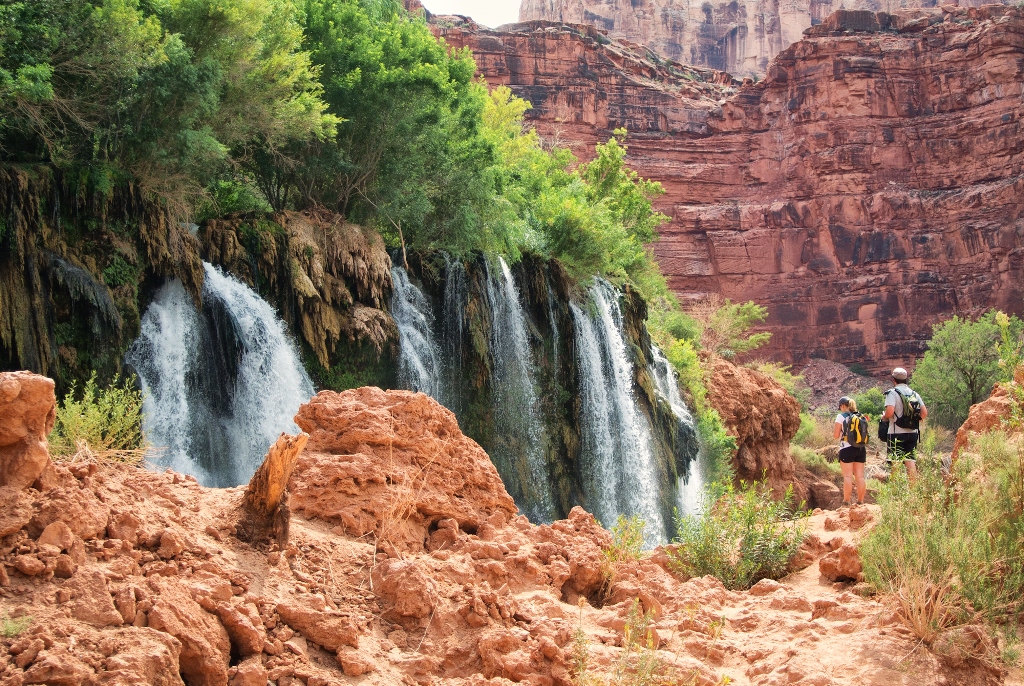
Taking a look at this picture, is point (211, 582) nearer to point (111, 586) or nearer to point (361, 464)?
point (111, 586)

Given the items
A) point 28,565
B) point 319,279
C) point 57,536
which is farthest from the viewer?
point 319,279

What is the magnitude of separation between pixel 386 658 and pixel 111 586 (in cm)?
125

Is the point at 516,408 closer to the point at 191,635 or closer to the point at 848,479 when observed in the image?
the point at 848,479

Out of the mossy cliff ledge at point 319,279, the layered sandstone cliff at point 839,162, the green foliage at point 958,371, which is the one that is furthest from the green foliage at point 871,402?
the mossy cliff ledge at point 319,279

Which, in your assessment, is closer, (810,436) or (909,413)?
(909,413)

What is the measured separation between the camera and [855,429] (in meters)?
10.1

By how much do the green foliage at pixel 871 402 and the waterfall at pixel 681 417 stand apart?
22.3m

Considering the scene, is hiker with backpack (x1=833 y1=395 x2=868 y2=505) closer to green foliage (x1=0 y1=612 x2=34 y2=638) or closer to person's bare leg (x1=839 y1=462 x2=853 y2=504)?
person's bare leg (x1=839 y1=462 x2=853 y2=504)

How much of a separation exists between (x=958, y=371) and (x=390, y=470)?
1614 inches

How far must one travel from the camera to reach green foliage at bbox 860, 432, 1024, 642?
16.5ft

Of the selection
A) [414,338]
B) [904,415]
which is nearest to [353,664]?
[904,415]

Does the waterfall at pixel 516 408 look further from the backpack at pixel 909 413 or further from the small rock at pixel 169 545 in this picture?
the small rock at pixel 169 545

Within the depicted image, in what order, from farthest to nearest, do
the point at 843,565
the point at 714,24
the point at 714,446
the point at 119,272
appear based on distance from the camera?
1. the point at 714,24
2. the point at 714,446
3. the point at 119,272
4. the point at 843,565

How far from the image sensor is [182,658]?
3.59 metres
